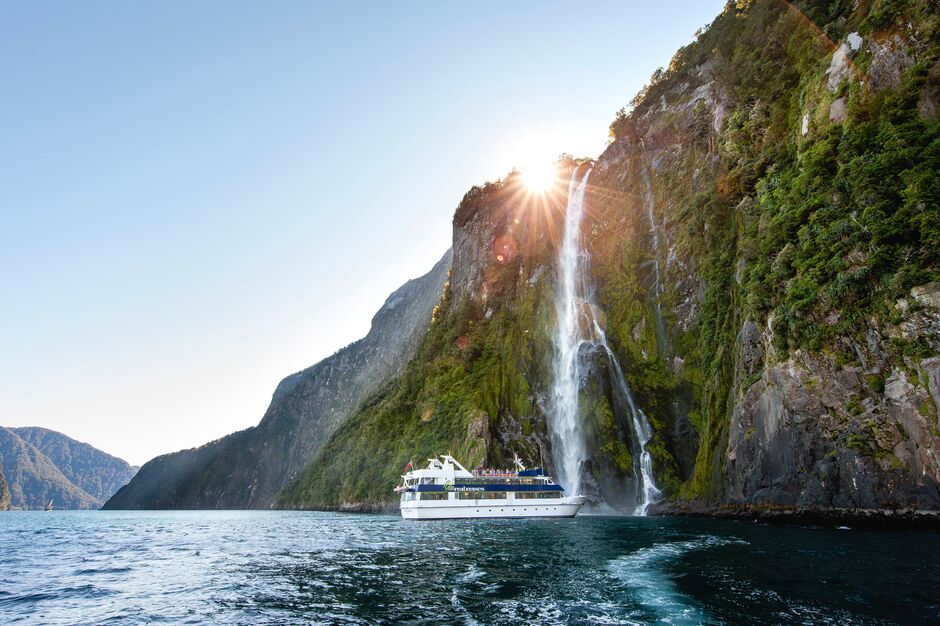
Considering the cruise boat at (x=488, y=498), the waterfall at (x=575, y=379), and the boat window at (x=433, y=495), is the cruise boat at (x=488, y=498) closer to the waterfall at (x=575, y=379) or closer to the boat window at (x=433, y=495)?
the boat window at (x=433, y=495)

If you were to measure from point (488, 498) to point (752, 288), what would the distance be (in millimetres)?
32183

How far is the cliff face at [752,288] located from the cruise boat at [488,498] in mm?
9159

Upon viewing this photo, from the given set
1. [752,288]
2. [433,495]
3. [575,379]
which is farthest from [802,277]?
[433,495]

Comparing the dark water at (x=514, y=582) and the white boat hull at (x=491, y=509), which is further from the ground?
the dark water at (x=514, y=582)

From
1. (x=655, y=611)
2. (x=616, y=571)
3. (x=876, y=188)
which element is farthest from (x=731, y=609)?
(x=876, y=188)

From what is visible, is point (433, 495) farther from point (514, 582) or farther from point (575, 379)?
point (514, 582)

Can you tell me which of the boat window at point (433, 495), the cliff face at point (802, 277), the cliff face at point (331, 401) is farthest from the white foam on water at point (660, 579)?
the cliff face at point (331, 401)

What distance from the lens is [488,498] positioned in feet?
176

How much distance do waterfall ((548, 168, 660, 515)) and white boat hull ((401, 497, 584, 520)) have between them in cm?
832

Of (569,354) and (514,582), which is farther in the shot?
(569,354)

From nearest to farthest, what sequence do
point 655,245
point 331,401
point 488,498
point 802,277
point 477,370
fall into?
point 802,277, point 488,498, point 655,245, point 477,370, point 331,401

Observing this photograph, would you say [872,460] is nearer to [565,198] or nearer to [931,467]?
[931,467]

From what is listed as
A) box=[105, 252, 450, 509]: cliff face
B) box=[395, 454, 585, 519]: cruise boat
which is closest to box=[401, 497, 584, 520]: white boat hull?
box=[395, 454, 585, 519]: cruise boat

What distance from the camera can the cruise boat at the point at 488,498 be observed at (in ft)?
173
